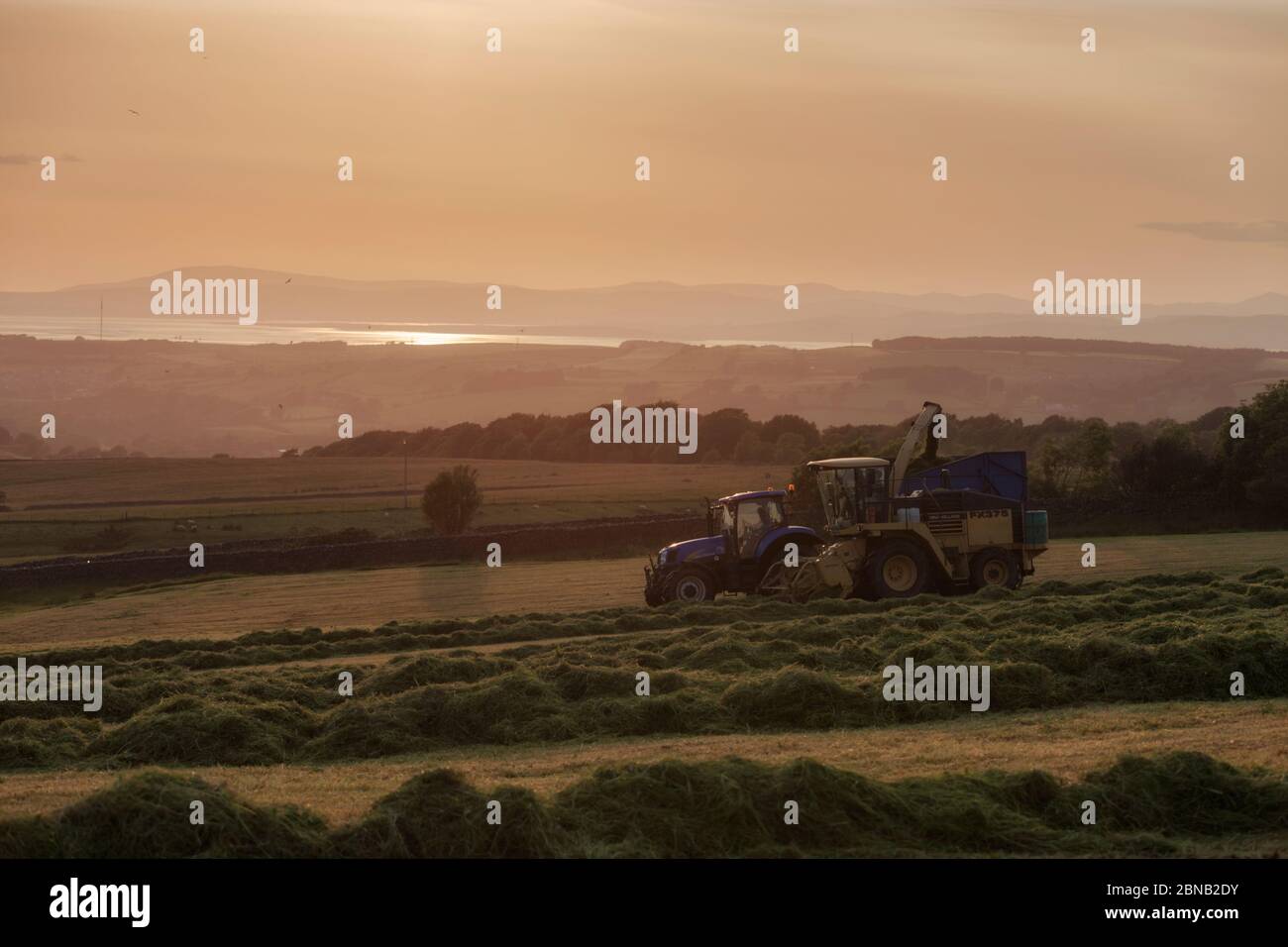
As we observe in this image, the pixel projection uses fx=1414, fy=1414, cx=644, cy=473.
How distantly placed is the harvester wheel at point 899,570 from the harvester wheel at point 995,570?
3.42 feet

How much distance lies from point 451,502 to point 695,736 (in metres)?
37.5

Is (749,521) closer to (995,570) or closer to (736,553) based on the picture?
(736,553)

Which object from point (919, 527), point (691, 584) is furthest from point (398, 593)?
point (919, 527)

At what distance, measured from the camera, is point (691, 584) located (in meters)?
25.3

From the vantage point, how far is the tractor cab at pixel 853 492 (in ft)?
82.8

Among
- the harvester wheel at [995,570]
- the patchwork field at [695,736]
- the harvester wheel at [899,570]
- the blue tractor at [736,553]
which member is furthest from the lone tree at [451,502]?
the harvester wheel at [995,570]

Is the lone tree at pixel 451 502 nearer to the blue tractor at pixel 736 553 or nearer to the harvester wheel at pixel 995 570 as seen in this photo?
the blue tractor at pixel 736 553

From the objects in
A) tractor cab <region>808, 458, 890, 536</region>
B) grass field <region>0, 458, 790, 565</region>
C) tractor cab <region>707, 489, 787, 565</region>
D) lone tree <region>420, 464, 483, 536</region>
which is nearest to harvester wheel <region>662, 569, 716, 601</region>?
tractor cab <region>707, 489, 787, 565</region>

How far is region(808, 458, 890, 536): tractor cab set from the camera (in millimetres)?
25234

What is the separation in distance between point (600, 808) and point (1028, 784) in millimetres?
3191

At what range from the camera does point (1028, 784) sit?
10.5m
